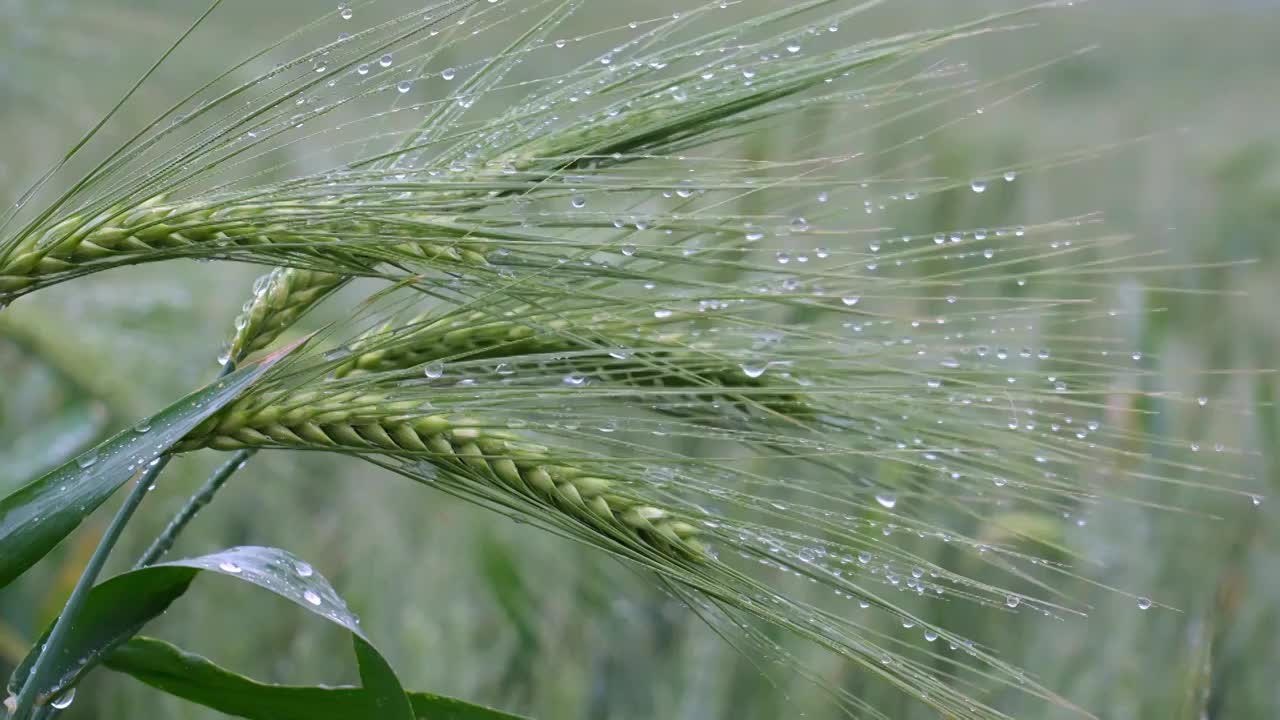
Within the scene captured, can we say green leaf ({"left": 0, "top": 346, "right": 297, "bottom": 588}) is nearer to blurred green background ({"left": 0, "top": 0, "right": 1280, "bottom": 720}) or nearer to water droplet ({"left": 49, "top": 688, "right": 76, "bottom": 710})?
water droplet ({"left": 49, "top": 688, "right": 76, "bottom": 710})

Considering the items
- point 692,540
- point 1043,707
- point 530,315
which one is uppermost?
point 530,315

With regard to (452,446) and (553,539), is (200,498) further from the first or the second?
(553,539)

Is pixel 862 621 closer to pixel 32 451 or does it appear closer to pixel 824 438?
pixel 824 438

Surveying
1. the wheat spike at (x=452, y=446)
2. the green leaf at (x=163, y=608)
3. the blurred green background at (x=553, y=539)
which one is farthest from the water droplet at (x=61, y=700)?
the blurred green background at (x=553, y=539)

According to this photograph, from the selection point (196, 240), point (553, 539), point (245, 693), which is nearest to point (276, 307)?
point (196, 240)

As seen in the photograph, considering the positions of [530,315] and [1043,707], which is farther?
[1043,707]

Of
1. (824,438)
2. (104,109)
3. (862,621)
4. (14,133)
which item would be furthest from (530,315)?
(104,109)

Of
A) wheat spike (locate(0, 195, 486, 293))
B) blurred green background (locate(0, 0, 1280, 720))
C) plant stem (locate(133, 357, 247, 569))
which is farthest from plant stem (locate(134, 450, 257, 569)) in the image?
blurred green background (locate(0, 0, 1280, 720))
